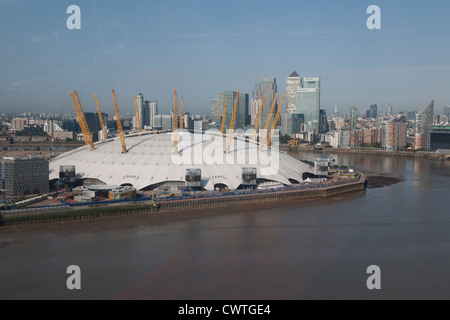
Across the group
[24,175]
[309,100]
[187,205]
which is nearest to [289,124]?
[309,100]

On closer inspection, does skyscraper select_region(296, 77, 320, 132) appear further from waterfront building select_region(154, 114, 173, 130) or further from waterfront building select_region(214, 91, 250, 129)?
waterfront building select_region(154, 114, 173, 130)

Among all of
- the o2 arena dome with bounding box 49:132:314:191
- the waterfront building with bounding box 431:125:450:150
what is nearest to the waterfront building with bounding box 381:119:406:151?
the waterfront building with bounding box 431:125:450:150

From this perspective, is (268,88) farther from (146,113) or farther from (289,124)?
(146,113)

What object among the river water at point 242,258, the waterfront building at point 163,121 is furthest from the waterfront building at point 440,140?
the waterfront building at point 163,121
